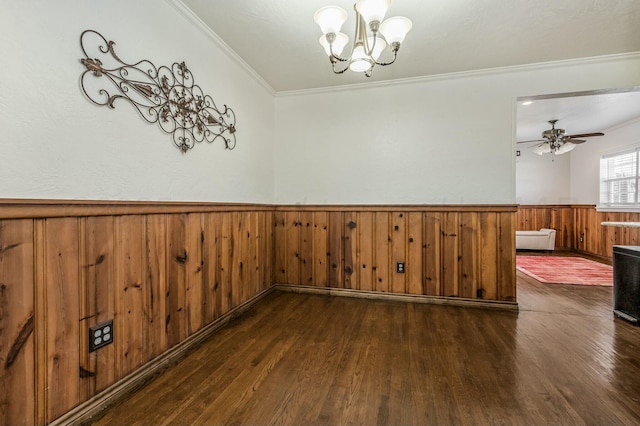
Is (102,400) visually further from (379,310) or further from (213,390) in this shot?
(379,310)

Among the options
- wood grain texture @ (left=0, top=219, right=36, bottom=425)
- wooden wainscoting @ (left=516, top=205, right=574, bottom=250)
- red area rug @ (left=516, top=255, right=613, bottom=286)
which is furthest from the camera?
wooden wainscoting @ (left=516, top=205, right=574, bottom=250)

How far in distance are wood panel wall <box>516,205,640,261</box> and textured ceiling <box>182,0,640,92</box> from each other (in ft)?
13.4

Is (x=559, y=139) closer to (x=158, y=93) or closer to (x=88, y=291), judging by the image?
(x=158, y=93)

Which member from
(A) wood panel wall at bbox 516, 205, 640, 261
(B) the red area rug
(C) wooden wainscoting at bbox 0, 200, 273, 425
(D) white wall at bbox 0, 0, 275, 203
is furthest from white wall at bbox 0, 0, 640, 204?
(A) wood panel wall at bbox 516, 205, 640, 261

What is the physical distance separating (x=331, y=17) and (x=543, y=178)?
24.8 ft

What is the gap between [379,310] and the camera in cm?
285

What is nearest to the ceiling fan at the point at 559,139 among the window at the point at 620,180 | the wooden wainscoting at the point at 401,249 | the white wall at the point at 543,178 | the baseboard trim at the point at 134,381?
the window at the point at 620,180

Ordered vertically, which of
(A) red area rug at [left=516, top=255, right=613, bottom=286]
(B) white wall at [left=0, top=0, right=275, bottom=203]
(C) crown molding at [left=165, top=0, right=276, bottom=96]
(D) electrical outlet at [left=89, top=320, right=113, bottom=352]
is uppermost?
A: (C) crown molding at [left=165, top=0, right=276, bottom=96]

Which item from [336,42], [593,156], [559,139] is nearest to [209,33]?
[336,42]

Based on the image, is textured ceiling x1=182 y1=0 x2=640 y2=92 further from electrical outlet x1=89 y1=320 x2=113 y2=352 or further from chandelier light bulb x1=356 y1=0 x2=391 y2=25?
electrical outlet x1=89 y1=320 x2=113 y2=352

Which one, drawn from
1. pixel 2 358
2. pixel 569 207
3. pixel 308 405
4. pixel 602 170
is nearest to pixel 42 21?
pixel 2 358

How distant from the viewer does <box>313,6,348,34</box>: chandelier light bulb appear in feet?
5.09

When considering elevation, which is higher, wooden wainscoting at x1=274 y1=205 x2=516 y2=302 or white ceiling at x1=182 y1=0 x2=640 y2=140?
white ceiling at x1=182 y1=0 x2=640 y2=140

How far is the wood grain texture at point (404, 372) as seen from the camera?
142cm
